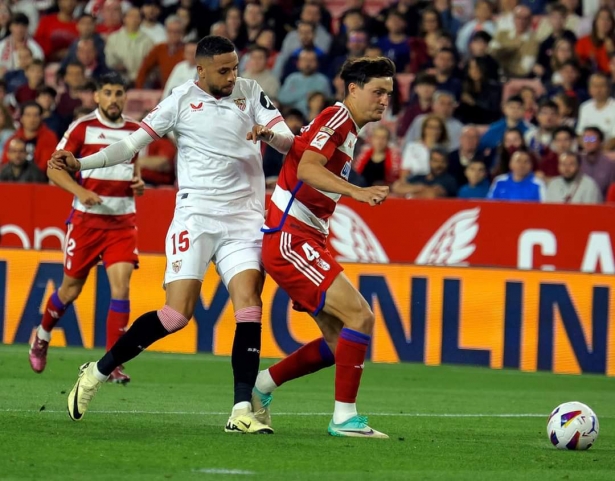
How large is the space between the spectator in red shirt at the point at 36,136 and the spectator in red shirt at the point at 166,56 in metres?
2.55

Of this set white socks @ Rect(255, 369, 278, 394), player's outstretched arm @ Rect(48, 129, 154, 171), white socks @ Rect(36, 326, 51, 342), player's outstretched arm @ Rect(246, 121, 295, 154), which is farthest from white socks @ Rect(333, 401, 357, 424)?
white socks @ Rect(36, 326, 51, 342)

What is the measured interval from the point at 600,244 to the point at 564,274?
190cm

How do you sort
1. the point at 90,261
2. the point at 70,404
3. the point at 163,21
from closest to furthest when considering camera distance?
the point at 70,404, the point at 90,261, the point at 163,21

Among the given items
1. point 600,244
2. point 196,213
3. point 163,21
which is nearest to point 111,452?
point 196,213

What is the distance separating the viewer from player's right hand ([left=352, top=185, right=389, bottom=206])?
678 cm

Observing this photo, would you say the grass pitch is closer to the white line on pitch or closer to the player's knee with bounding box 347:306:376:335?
the white line on pitch

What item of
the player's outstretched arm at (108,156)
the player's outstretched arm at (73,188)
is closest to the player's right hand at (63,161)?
the player's outstretched arm at (108,156)

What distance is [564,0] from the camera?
17719mm

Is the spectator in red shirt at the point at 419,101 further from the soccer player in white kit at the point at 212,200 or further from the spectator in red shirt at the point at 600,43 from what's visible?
the soccer player in white kit at the point at 212,200

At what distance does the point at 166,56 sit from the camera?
62.0ft

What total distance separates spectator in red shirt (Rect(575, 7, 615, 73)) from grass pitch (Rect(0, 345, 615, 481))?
233 inches

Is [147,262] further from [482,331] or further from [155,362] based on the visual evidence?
[482,331]

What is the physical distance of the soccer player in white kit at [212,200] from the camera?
7.61 metres

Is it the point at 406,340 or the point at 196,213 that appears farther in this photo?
the point at 406,340
